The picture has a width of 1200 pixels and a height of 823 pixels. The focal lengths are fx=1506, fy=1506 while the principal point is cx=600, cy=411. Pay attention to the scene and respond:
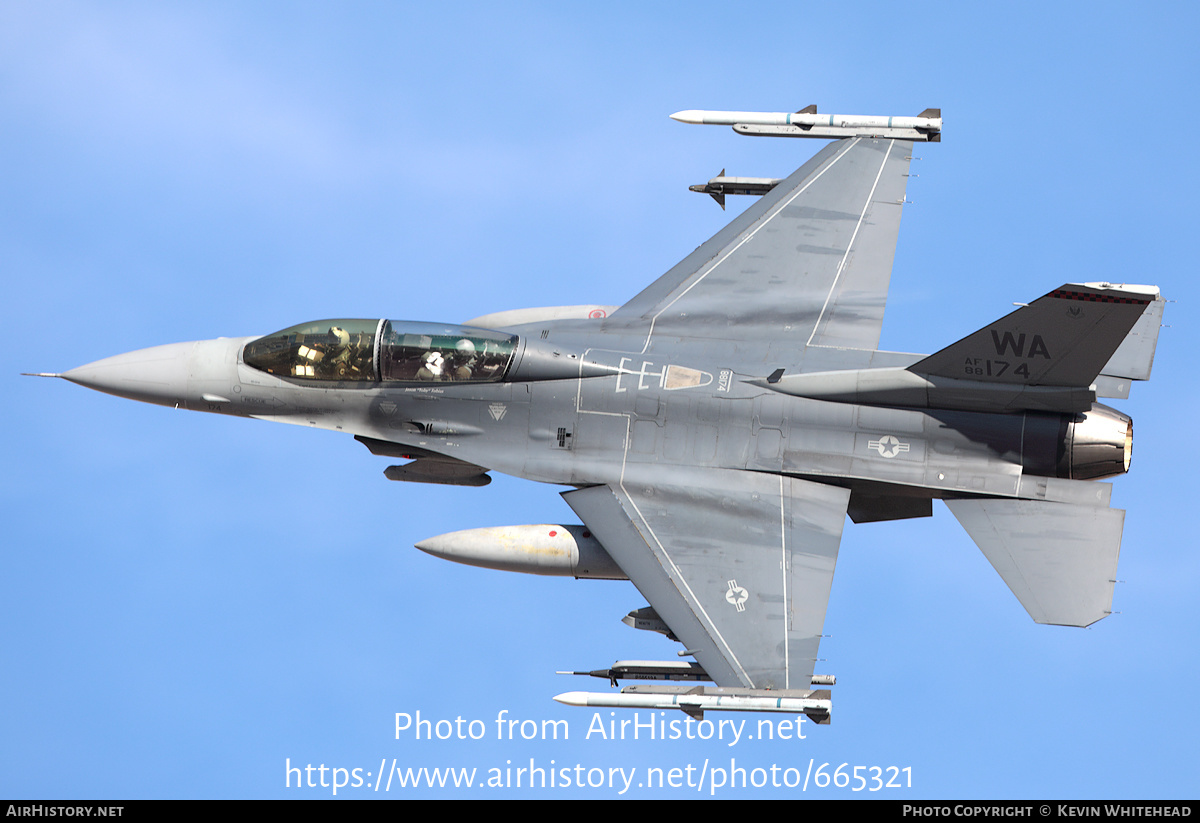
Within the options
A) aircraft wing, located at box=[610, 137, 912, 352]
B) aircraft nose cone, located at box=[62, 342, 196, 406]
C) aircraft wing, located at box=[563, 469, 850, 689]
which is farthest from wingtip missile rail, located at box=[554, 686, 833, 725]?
aircraft nose cone, located at box=[62, 342, 196, 406]

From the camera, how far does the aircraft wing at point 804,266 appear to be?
2162 cm

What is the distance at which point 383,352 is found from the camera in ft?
68.1

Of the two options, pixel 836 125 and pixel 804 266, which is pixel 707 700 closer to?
pixel 804 266

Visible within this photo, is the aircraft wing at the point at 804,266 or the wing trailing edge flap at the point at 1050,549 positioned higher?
the aircraft wing at the point at 804,266

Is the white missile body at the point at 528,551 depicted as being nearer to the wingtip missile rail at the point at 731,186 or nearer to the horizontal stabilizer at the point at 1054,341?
the horizontal stabilizer at the point at 1054,341

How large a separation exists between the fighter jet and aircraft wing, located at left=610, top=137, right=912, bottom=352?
7 cm

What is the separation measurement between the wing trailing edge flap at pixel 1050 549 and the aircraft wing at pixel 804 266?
3046 millimetres

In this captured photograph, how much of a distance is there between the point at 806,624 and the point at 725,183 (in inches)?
298

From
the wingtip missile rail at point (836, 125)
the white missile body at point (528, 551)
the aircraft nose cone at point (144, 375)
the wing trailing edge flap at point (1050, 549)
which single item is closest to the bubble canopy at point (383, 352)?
the aircraft nose cone at point (144, 375)

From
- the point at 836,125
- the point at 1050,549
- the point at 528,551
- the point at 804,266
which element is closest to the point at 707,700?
the point at 528,551

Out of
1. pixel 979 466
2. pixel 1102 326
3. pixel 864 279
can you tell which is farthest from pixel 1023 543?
pixel 864 279

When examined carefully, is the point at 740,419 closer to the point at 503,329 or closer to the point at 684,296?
the point at 684,296

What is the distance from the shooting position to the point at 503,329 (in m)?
22.0

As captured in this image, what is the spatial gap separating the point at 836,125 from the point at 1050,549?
7268 mm
